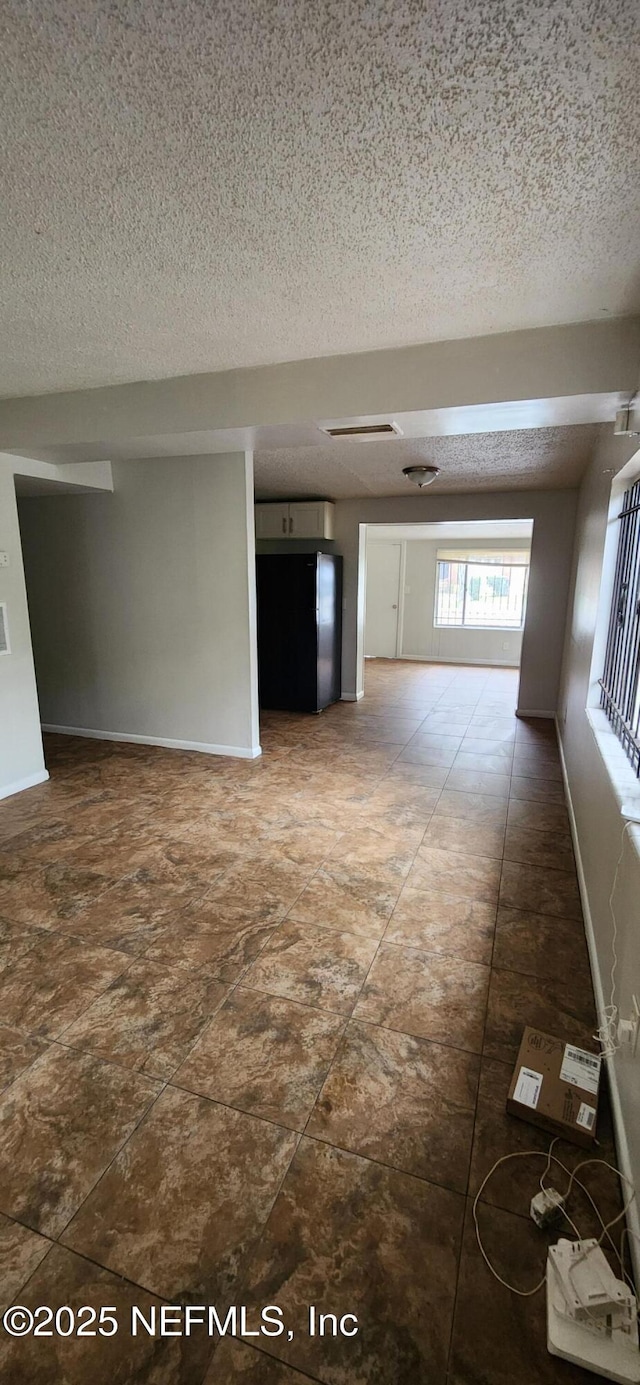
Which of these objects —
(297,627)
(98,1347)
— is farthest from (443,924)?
(297,627)

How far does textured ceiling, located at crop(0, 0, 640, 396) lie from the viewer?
967 millimetres

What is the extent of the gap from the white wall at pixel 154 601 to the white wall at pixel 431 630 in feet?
17.1

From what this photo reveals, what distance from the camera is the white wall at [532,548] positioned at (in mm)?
5559

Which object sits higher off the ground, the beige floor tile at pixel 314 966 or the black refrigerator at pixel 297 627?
the black refrigerator at pixel 297 627

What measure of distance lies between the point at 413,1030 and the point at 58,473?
4.08m

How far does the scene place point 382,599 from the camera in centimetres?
973

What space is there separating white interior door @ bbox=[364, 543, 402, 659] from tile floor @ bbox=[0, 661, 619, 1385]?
21.6 ft

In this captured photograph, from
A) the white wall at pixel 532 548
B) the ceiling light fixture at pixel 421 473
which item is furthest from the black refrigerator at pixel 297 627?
the ceiling light fixture at pixel 421 473

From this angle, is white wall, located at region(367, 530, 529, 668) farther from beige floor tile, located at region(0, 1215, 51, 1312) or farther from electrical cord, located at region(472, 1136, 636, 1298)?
beige floor tile, located at region(0, 1215, 51, 1312)

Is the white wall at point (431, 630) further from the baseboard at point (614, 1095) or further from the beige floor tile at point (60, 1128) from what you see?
the beige floor tile at point (60, 1128)

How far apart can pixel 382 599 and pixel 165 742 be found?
584 centimetres

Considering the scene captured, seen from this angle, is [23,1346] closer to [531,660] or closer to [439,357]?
[439,357]

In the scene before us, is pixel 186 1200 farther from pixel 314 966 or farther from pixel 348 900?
pixel 348 900

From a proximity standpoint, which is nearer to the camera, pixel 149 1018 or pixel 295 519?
pixel 149 1018
